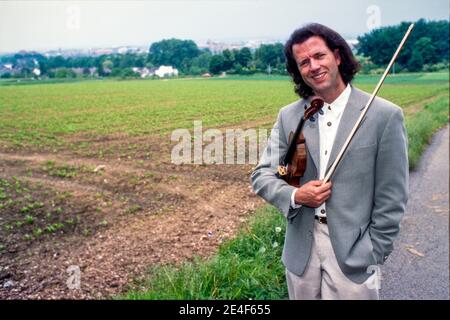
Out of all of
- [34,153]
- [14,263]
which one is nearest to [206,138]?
[34,153]

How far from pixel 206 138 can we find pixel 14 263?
17.1ft

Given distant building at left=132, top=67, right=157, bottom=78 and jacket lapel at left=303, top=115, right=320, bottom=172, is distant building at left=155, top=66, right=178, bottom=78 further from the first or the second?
jacket lapel at left=303, top=115, right=320, bottom=172

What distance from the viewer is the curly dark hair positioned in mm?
1783

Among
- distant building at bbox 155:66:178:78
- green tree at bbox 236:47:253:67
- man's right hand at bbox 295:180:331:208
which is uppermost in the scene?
green tree at bbox 236:47:253:67

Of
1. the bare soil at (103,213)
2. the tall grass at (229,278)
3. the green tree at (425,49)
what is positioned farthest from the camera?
the green tree at (425,49)

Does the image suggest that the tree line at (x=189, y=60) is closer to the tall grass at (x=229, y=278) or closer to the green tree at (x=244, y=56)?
the green tree at (x=244, y=56)

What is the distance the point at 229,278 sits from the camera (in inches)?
124

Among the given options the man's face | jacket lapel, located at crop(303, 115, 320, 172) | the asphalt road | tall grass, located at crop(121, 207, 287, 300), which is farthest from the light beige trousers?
the asphalt road

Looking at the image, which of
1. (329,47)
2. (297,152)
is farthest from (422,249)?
(329,47)

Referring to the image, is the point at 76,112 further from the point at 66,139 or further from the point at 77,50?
the point at 77,50

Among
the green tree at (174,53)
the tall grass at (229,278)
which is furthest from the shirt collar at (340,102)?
the green tree at (174,53)

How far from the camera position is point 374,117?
171cm

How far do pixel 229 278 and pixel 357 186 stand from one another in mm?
1658

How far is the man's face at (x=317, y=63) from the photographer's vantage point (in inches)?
69.2
